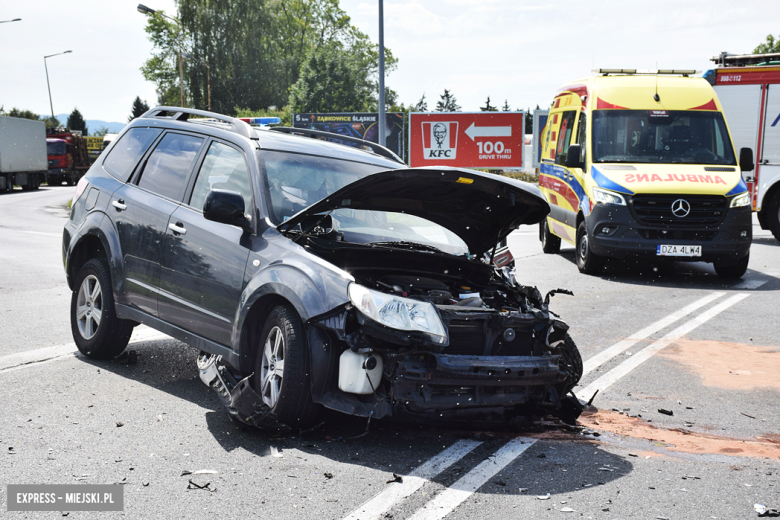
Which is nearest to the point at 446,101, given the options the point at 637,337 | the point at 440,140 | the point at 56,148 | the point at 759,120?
the point at 56,148

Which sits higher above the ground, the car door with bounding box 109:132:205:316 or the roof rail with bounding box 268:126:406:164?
the roof rail with bounding box 268:126:406:164

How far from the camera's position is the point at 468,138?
30531 millimetres

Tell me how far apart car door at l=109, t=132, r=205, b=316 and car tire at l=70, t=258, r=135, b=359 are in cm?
22

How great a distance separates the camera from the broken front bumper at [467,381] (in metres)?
3.98

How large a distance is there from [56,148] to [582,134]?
42371 millimetres

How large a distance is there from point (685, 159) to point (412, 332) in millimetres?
8891

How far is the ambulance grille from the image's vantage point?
10820 millimetres

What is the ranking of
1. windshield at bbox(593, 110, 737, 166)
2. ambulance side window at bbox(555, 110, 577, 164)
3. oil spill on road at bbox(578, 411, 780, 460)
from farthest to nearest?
ambulance side window at bbox(555, 110, 577, 164), windshield at bbox(593, 110, 737, 166), oil spill on road at bbox(578, 411, 780, 460)

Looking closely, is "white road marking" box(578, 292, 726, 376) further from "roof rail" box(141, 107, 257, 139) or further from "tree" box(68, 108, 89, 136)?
"tree" box(68, 108, 89, 136)

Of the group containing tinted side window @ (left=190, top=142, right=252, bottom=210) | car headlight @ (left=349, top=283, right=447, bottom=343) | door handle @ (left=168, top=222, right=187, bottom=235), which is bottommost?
car headlight @ (left=349, top=283, right=447, bottom=343)

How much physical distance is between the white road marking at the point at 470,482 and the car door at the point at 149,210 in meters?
2.71

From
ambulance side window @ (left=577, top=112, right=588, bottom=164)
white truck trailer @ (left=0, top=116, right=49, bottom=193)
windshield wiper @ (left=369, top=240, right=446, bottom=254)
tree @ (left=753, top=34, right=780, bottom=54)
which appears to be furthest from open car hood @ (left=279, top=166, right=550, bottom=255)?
tree @ (left=753, top=34, right=780, bottom=54)

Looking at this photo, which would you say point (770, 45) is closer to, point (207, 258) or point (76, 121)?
point (207, 258)

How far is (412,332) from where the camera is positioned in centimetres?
397
